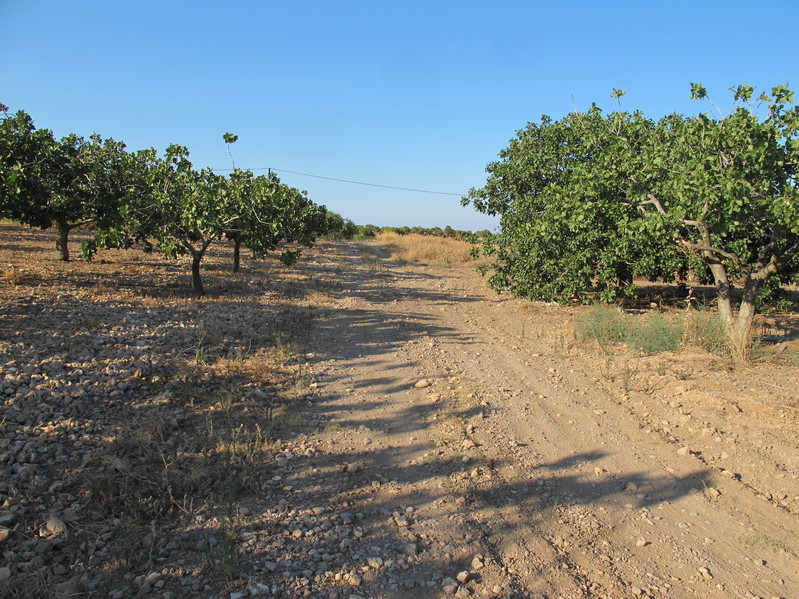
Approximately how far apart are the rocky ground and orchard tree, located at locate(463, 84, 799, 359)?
1.84 meters

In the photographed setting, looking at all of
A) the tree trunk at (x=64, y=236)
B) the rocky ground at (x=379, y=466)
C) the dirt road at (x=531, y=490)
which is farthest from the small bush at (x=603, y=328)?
the tree trunk at (x=64, y=236)

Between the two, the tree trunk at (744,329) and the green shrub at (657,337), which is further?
the green shrub at (657,337)

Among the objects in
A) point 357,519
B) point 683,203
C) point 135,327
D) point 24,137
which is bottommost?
point 357,519

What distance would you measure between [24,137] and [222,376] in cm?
849

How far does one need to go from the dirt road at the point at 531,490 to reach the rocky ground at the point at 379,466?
0.06ft

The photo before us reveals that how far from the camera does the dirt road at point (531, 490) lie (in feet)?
10.1

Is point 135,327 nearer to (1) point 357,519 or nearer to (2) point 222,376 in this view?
(2) point 222,376

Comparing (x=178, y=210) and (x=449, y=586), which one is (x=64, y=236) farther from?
(x=449, y=586)

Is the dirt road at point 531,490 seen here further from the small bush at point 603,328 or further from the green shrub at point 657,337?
the small bush at point 603,328

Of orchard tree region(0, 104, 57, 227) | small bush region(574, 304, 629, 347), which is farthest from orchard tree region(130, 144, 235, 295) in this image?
small bush region(574, 304, 629, 347)

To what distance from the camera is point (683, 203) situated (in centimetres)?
684

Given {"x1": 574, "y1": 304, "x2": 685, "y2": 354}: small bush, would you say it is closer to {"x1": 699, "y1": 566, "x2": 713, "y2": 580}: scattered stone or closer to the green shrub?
the green shrub

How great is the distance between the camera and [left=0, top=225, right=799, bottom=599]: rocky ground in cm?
308

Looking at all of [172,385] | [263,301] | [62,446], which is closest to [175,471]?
[62,446]
